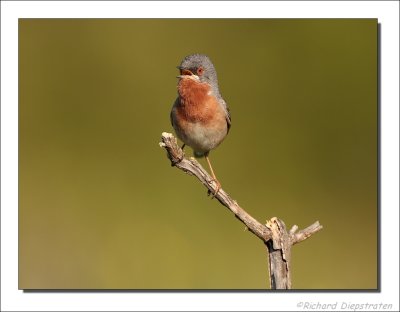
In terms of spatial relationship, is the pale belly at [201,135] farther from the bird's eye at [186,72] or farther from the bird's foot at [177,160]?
the bird's foot at [177,160]

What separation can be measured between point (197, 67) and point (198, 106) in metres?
Answer: 0.40

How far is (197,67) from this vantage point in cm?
609

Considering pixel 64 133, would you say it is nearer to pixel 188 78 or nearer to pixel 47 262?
pixel 47 262

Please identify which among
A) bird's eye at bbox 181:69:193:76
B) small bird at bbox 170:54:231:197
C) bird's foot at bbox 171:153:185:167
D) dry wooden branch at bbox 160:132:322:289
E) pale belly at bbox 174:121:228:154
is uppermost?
bird's eye at bbox 181:69:193:76

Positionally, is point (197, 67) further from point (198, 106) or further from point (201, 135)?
point (201, 135)

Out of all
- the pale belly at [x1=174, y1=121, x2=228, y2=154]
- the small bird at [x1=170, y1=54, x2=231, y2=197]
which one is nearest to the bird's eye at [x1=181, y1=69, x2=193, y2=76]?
the small bird at [x1=170, y1=54, x2=231, y2=197]

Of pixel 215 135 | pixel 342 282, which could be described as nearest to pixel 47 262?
pixel 215 135

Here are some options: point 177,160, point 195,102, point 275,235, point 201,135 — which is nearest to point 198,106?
point 195,102

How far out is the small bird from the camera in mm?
6102

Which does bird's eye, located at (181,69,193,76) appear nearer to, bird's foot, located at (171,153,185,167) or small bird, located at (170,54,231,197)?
small bird, located at (170,54,231,197)

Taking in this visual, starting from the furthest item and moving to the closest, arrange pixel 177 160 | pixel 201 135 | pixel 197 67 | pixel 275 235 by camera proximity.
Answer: pixel 201 135, pixel 197 67, pixel 177 160, pixel 275 235

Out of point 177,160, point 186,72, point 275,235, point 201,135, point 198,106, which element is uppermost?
point 186,72

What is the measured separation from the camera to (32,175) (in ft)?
28.0

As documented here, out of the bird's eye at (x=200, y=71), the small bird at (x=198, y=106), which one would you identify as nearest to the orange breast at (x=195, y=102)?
the small bird at (x=198, y=106)
